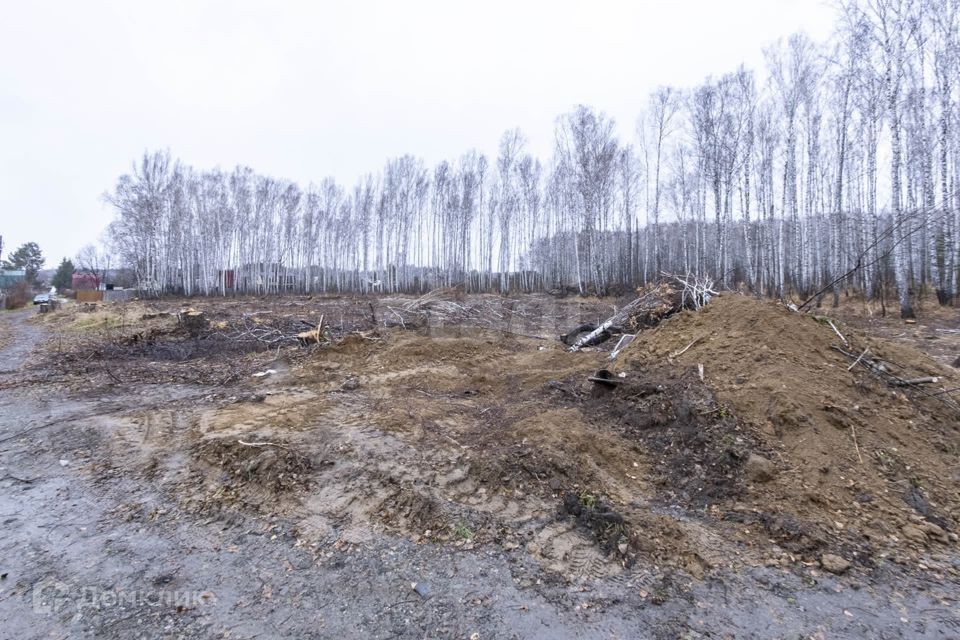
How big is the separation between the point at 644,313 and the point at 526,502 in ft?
21.7

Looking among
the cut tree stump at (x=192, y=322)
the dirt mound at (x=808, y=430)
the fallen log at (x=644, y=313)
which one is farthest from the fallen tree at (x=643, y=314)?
the cut tree stump at (x=192, y=322)

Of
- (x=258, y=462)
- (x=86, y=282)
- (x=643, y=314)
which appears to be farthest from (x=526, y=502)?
(x=86, y=282)

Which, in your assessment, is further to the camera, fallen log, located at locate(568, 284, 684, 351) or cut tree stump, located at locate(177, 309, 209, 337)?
cut tree stump, located at locate(177, 309, 209, 337)

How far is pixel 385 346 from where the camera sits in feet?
30.3

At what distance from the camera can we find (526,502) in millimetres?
3404

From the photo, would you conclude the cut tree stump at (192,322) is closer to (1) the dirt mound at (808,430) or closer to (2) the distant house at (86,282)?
(1) the dirt mound at (808,430)

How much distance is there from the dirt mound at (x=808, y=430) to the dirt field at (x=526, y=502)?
0.08 ft

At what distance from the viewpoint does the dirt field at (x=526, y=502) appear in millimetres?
2410

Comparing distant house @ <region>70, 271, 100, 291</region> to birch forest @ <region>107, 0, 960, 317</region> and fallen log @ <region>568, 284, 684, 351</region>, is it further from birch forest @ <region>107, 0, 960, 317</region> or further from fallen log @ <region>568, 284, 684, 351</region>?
fallen log @ <region>568, 284, 684, 351</region>

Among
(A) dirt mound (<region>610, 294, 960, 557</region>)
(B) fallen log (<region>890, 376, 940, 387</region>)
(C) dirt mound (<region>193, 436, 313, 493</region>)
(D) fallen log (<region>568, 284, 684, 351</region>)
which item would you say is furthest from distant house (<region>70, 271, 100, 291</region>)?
(B) fallen log (<region>890, 376, 940, 387</region>)

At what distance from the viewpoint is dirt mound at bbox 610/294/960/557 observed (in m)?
3.09

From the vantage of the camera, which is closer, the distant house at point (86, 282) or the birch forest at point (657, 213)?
the birch forest at point (657, 213)

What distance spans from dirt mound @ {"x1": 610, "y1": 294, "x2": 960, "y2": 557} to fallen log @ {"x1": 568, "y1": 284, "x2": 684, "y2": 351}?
255 cm

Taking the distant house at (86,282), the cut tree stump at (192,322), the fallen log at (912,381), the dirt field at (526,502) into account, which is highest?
the distant house at (86,282)
